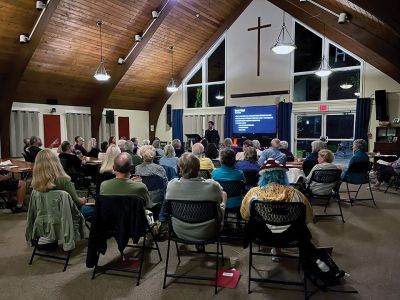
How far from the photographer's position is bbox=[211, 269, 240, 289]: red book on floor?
2.64 meters

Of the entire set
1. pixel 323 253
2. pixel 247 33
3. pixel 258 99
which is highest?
pixel 247 33

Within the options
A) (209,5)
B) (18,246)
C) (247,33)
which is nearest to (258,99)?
(247,33)

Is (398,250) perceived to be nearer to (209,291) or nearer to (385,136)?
(209,291)

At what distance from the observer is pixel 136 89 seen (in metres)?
11.0

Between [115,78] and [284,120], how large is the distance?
566 centimetres

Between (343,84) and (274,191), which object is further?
(343,84)

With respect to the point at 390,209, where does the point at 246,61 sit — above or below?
above

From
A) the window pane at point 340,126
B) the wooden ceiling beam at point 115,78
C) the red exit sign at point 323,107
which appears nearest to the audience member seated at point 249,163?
the wooden ceiling beam at point 115,78

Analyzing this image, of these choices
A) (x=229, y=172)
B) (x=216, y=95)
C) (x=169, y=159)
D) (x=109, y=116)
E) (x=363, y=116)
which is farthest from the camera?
(x=216, y=95)

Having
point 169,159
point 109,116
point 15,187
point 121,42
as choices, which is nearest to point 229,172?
point 169,159

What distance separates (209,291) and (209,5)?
8716 millimetres

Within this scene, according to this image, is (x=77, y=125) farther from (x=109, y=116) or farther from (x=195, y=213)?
(x=195, y=213)

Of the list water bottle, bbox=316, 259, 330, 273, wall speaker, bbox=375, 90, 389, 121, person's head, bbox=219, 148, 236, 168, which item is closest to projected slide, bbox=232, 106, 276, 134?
wall speaker, bbox=375, 90, 389, 121

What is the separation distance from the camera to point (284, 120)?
973 centimetres
